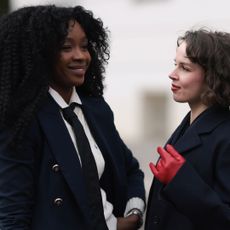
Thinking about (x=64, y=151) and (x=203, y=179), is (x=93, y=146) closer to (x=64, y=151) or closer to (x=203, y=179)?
(x=64, y=151)

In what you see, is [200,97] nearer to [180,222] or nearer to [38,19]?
[180,222]

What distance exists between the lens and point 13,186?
295 cm

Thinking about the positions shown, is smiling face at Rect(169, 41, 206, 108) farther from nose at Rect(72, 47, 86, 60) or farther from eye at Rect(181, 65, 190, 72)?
nose at Rect(72, 47, 86, 60)

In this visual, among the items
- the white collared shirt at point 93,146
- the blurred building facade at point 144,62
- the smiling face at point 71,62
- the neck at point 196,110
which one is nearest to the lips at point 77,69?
the smiling face at point 71,62

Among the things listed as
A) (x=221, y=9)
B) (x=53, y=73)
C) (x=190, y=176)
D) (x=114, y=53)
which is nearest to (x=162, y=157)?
(x=190, y=176)

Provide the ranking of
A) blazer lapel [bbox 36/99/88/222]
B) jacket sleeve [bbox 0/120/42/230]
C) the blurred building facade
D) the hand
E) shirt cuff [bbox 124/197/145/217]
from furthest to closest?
the blurred building facade → shirt cuff [bbox 124/197/145/217] → the hand → blazer lapel [bbox 36/99/88/222] → jacket sleeve [bbox 0/120/42/230]

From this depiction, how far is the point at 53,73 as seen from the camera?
125 inches

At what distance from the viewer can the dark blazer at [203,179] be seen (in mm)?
3002

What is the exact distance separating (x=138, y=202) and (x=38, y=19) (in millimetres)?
1031

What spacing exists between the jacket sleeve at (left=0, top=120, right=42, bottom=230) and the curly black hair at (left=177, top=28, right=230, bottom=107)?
2.65ft

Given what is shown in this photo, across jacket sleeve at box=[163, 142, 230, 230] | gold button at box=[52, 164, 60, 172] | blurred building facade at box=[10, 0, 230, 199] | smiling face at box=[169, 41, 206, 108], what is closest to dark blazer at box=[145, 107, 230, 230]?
jacket sleeve at box=[163, 142, 230, 230]

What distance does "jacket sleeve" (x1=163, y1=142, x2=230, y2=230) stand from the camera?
2996 mm

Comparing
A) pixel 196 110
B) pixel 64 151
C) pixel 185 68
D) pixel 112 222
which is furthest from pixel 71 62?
pixel 112 222

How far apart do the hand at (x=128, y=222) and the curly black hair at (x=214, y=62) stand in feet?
2.21
